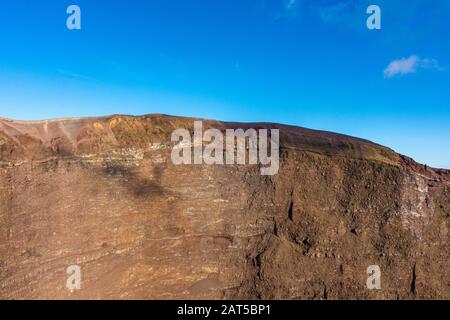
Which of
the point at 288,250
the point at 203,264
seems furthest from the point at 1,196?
the point at 288,250

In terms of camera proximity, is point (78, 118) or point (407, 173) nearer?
point (78, 118)

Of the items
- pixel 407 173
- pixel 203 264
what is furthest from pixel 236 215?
pixel 407 173

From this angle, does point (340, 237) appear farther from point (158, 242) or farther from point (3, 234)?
point (3, 234)

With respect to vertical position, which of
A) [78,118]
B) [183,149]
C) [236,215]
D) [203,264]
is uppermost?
[78,118]

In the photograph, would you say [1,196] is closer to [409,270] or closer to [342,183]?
[342,183]

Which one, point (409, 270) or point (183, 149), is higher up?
point (183, 149)
